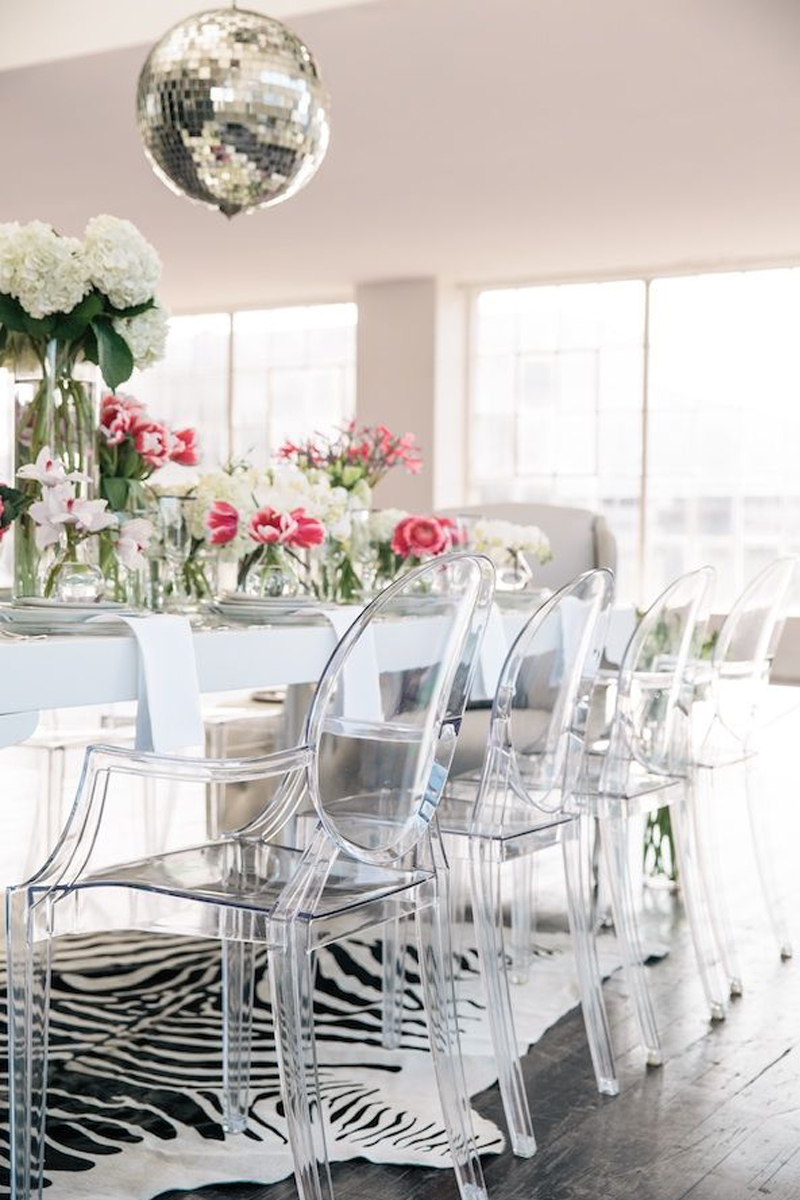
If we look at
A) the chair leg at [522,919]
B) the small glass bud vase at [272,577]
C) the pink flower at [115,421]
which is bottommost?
Answer: the chair leg at [522,919]

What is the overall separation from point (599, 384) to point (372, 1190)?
9.57m

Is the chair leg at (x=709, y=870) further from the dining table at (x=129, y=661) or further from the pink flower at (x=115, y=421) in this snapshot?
the pink flower at (x=115, y=421)

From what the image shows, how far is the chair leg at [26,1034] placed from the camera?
5.96ft

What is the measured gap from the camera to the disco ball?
317 cm

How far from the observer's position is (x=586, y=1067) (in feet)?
8.60

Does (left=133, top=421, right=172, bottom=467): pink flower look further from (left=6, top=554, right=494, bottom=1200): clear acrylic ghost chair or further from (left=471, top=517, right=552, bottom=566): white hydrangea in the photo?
(left=471, top=517, right=552, bottom=566): white hydrangea

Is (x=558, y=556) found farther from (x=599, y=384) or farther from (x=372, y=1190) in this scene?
(x=599, y=384)

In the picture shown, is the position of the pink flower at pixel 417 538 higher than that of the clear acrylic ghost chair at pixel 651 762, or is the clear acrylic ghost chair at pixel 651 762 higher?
the pink flower at pixel 417 538

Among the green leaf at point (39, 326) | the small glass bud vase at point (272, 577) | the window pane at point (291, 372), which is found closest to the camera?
the green leaf at point (39, 326)

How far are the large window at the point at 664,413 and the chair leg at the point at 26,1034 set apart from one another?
9.24 m

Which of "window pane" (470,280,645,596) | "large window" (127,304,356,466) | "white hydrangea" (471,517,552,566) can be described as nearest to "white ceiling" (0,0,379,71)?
"white hydrangea" (471,517,552,566)

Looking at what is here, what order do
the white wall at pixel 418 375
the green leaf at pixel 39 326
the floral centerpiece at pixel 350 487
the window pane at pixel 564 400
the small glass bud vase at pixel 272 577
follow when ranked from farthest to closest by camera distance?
the white wall at pixel 418 375
the window pane at pixel 564 400
the floral centerpiece at pixel 350 487
the small glass bud vase at pixel 272 577
the green leaf at pixel 39 326

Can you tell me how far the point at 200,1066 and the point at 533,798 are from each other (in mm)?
744

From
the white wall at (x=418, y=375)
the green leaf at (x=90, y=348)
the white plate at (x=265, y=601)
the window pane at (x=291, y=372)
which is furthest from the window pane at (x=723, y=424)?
the green leaf at (x=90, y=348)
